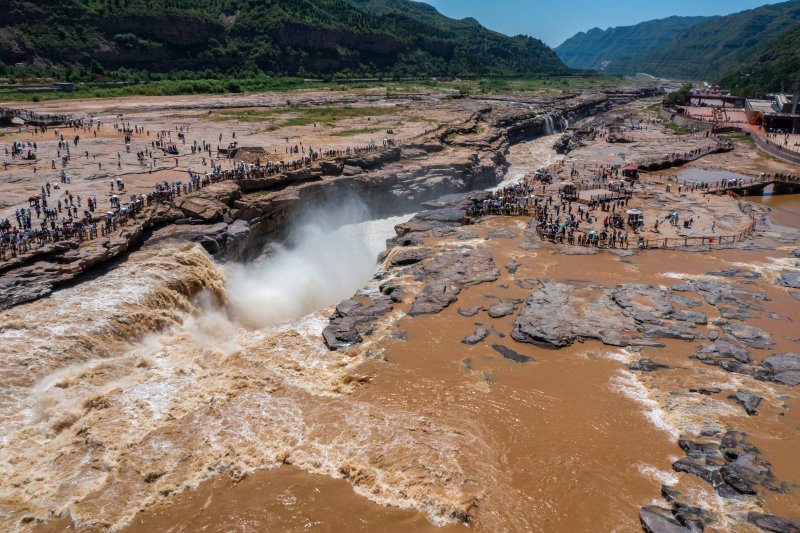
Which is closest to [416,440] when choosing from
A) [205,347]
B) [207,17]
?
[205,347]

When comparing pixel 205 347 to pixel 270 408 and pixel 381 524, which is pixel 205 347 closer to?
pixel 270 408

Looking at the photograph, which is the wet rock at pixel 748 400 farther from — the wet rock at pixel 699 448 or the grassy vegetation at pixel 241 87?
the grassy vegetation at pixel 241 87

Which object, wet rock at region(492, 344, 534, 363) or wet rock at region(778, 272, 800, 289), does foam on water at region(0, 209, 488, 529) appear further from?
wet rock at region(778, 272, 800, 289)

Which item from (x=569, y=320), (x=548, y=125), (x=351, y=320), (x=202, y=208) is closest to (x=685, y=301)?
(x=569, y=320)

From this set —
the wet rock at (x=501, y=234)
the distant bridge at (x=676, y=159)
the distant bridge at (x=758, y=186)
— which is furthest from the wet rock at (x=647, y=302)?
the distant bridge at (x=676, y=159)

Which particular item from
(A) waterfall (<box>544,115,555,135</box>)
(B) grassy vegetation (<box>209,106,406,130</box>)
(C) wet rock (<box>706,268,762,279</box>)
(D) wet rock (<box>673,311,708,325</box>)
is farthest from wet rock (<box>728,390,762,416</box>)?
(A) waterfall (<box>544,115,555,135</box>)

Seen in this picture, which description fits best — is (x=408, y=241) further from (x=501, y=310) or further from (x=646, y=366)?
(x=646, y=366)
